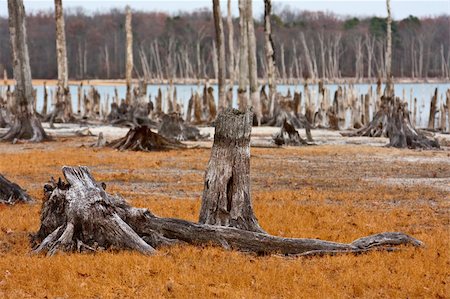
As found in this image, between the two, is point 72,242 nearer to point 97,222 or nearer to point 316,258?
point 97,222

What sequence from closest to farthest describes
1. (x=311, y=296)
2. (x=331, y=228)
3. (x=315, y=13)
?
(x=311, y=296) → (x=331, y=228) → (x=315, y=13)

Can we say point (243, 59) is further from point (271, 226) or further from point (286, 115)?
point (271, 226)

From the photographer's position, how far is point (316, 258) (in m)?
9.75

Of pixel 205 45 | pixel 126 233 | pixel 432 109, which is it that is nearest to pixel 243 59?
pixel 432 109

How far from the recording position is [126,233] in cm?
981

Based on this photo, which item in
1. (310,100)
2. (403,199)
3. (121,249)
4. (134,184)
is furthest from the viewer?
(310,100)

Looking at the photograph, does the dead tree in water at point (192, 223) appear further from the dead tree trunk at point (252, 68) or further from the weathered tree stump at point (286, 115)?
the dead tree trunk at point (252, 68)

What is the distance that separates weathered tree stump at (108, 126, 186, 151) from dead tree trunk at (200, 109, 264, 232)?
44.1 ft

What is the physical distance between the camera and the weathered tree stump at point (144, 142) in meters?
24.0

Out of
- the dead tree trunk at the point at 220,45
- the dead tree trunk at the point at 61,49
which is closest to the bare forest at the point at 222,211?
the dead tree trunk at the point at 220,45

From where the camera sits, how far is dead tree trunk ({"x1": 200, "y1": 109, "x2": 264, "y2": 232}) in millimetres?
10469

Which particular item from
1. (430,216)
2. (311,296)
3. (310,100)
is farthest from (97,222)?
(310,100)

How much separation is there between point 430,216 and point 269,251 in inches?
161

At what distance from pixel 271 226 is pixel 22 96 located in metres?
17.2
